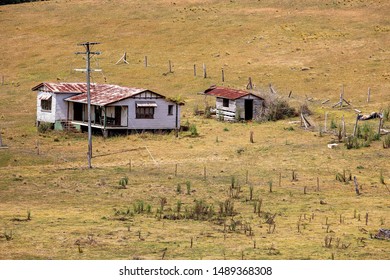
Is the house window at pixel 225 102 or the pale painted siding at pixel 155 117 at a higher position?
the house window at pixel 225 102

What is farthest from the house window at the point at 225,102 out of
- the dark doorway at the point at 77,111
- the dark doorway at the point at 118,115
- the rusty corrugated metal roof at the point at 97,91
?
the dark doorway at the point at 77,111

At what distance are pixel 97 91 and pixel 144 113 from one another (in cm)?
501

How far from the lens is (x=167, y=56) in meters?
97.5

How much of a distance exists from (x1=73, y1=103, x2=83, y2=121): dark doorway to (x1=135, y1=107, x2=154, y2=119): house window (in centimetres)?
457

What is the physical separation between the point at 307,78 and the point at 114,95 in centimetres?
2484

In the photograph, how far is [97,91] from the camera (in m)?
69.1

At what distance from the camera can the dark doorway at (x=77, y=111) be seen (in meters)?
67.9

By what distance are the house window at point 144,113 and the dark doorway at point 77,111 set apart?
15.0 ft

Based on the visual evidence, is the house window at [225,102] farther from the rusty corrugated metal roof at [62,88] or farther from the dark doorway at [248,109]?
the rusty corrugated metal roof at [62,88]

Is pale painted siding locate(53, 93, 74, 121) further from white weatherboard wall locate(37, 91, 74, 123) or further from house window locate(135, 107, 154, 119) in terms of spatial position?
house window locate(135, 107, 154, 119)

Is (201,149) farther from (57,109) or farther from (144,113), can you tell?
(57,109)

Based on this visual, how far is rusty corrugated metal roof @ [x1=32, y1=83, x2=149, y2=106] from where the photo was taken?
65.8 m

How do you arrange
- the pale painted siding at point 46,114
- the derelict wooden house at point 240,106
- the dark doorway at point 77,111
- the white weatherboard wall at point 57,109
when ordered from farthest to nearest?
the derelict wooden house at point 240,106
the pale painted siding at point 46,114
the white weatherboard wall at point 57,109
the dark doorway at point 77,111

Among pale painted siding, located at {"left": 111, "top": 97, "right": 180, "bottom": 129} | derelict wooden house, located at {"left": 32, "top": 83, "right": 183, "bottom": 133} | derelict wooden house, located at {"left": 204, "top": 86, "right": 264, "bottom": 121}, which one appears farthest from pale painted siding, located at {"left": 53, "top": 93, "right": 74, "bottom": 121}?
derelict wooden house, located at {"left": 204, "top": 86, "right": 264, "bottom": 121}
